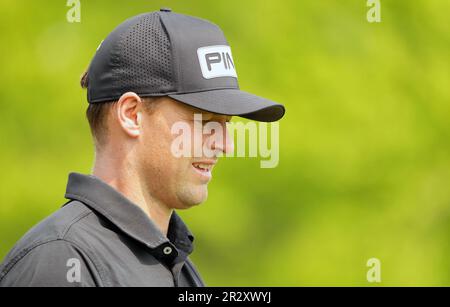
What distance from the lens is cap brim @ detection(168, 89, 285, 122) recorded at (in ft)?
6.32

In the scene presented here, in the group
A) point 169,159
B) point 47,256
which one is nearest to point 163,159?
point 169,159

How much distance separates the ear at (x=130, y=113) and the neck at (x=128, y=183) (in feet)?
0.21

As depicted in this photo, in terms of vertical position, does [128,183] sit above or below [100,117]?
below

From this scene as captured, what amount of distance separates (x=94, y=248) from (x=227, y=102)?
42 cm

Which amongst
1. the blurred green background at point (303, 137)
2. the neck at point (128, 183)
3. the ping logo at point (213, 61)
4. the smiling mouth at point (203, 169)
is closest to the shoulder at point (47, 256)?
the neck at point (128, 183)

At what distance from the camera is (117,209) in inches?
73.5

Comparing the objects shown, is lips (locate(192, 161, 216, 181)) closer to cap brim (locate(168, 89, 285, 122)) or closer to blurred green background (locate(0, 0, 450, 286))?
cap brim (locate(168, 89, 285, 122))

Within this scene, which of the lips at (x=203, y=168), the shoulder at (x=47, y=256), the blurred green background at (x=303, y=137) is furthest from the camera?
the blurred green background at (x=303, y=137)

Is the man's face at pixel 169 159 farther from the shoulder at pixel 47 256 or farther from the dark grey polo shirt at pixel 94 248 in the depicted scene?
the shoulder at pixel 47 256

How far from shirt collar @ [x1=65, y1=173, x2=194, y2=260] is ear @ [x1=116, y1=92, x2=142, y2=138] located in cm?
12

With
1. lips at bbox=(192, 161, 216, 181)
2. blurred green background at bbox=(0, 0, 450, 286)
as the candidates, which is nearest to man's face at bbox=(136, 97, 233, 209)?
lips at bbox=(192, 161, 216, 181)

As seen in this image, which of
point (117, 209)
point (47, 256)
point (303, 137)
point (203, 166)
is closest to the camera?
point (47, 256)

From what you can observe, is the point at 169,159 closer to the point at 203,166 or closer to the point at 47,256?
the point at 203,166

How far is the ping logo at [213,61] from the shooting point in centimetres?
198
